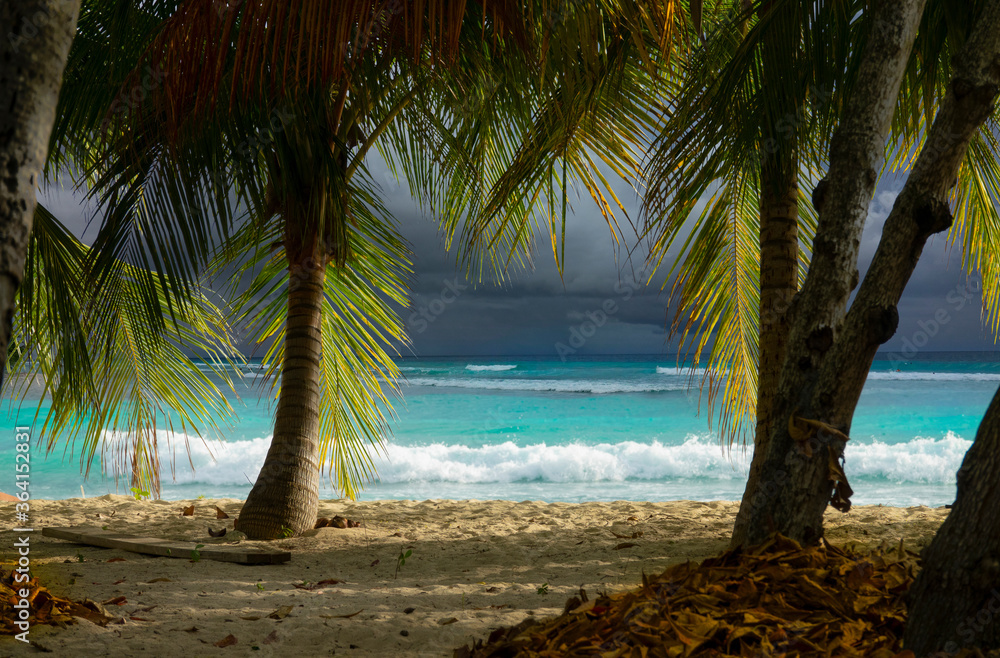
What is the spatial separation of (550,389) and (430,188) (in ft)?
71.0

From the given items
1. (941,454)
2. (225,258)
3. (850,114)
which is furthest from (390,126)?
(941,454)

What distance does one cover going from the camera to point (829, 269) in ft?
8.50

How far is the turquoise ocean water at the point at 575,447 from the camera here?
9.91 metres

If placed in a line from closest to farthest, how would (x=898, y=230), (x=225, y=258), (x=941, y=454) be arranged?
(x=898, y=230), (x=225, y=258), (x=941, y=454)

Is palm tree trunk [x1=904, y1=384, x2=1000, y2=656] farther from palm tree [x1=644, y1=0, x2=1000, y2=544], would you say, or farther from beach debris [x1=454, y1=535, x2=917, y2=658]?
palm tree [x1=644, y1=0, x2=1000, y2=544]

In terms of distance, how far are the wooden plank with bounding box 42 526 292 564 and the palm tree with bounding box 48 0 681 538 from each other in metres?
0.53

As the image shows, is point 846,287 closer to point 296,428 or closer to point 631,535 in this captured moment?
point 631,535

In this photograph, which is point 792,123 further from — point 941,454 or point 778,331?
point 941,454

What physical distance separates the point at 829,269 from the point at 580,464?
941cm

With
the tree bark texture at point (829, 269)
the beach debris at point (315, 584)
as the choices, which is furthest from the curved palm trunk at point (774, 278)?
the beach debris at point (315, 584)

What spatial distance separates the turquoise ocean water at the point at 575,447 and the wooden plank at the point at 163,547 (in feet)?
2.24

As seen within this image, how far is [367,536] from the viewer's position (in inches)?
190

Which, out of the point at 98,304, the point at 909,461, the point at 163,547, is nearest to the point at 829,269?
A: the point at 98,304

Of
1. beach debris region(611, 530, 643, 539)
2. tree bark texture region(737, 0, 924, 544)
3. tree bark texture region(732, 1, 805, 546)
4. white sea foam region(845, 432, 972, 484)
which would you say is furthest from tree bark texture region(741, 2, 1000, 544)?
white sea foam region(845, 432, 972, 484)
